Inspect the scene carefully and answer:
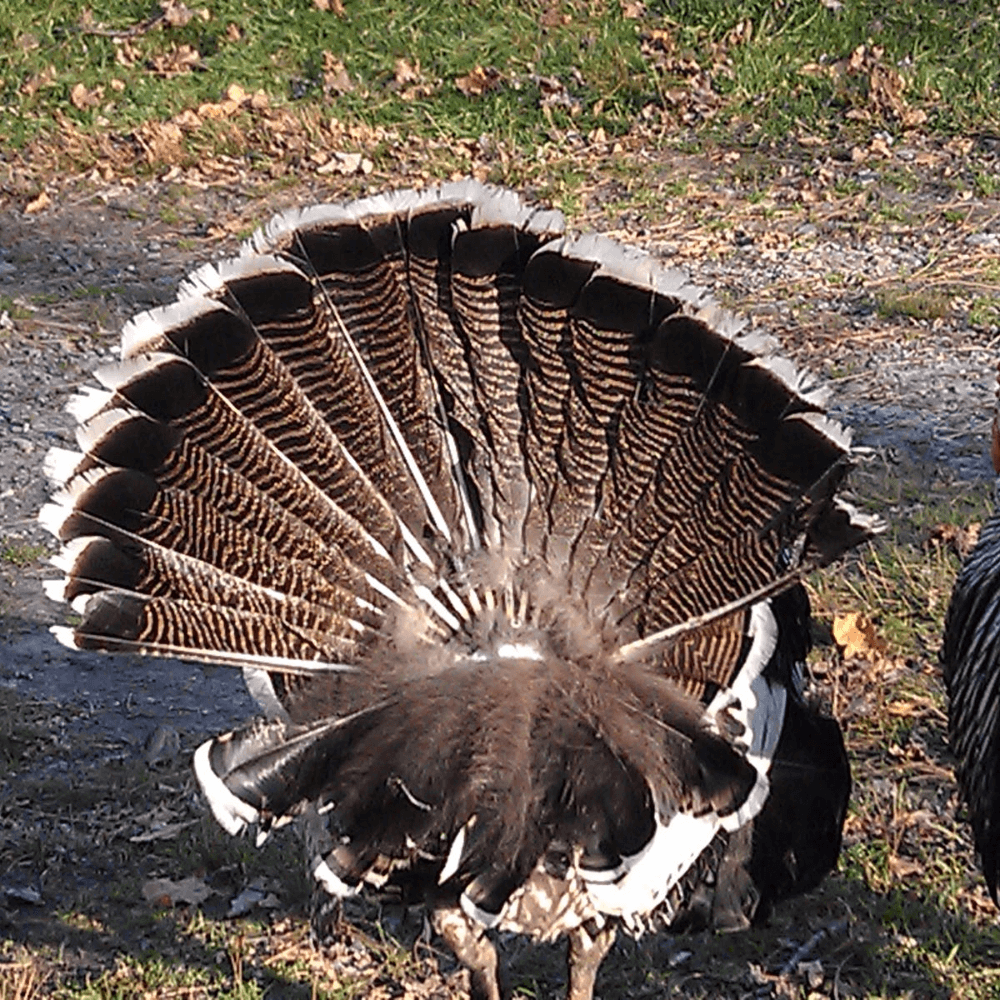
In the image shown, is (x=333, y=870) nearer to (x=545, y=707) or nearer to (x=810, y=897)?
(x=545, y=707)

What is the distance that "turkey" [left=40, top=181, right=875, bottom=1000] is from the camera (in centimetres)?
380

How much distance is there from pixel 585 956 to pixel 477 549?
1.04 meters

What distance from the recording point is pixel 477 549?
4.23 m

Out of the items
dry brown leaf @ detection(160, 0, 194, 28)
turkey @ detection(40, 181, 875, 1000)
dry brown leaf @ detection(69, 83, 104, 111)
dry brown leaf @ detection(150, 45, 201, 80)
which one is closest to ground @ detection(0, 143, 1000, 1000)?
turkey @ detection(40, 181, 875, 1000)

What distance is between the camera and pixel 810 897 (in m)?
5.09

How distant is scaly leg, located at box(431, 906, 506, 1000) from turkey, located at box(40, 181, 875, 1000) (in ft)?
0.04

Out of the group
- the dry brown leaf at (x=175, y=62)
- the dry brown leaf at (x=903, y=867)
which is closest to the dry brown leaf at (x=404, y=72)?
the dry brown leaf at (x=175, y=62)

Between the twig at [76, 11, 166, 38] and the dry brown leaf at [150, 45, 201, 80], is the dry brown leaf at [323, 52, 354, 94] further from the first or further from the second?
the twig at [76, 11, 166, 38]

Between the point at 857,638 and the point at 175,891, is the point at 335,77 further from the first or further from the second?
the point at 175,891

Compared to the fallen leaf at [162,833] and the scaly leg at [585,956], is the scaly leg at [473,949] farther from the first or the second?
the fallen leaf at [162,833]

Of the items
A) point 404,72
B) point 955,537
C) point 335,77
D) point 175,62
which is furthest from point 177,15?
point 955,537

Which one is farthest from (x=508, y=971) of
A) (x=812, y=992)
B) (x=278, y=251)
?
(x=278, y=251)

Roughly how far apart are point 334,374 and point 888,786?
2.44m

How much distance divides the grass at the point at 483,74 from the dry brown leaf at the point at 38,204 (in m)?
0.55
